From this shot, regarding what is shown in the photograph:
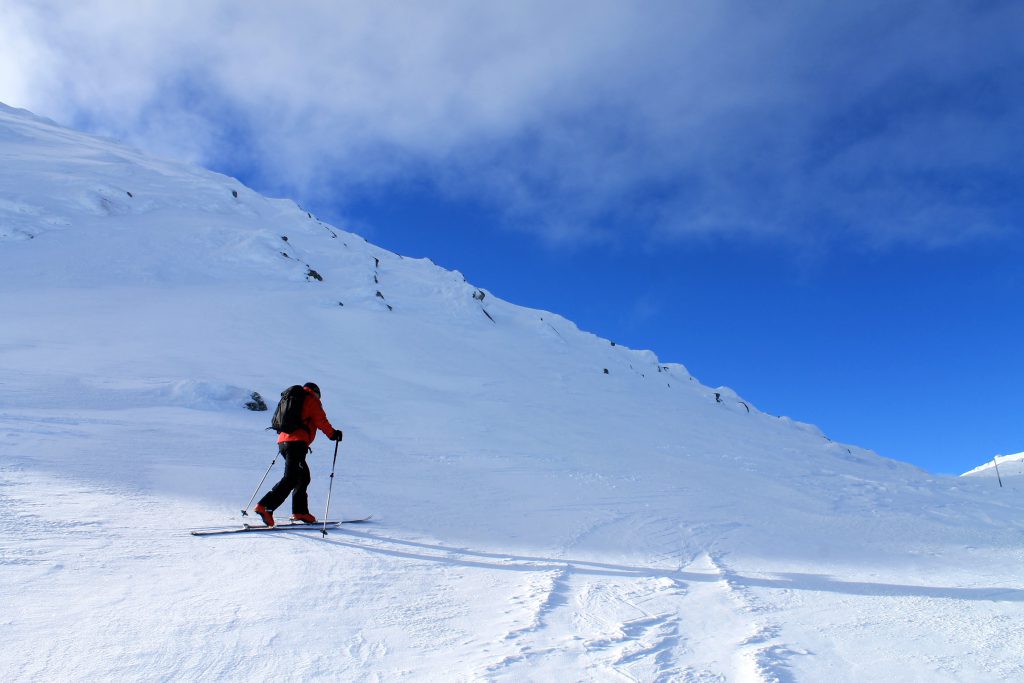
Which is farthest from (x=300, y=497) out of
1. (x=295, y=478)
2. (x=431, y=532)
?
(x=431, y=532)

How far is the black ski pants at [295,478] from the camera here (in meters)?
7.59

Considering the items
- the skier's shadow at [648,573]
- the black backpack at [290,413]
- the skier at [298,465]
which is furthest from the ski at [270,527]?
the black backpack at [290,413]

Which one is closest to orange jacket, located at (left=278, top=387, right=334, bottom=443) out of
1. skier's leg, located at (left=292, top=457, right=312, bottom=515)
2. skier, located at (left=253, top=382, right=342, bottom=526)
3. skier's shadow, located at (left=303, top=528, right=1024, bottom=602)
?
skier, located at (left=253, top=382, right=342, bottom=526)

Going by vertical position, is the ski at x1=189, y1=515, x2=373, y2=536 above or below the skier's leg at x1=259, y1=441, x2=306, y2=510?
below

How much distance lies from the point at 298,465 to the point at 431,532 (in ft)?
6.15

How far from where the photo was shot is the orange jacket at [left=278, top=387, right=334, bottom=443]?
804cm

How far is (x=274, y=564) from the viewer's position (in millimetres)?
5871

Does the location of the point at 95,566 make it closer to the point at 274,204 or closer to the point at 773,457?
the point at 773,457

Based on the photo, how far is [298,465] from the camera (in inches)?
311

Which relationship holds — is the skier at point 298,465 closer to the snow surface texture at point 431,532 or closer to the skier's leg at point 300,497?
the skier's leg at point 300,497

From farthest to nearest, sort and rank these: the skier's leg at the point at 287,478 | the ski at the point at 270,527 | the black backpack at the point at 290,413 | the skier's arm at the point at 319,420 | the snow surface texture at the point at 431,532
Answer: the skier's arm at the point at 319,420 < the black backpack at the point at 290,413 < the skier's leg at the point at 287,478 < the ski at the point at 270,527 < the snow surface texture at the point at 431,532

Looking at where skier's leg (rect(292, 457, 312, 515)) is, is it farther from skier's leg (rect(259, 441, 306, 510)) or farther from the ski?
the ski

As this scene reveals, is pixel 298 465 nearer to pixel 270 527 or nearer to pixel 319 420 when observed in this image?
pixel 319 420

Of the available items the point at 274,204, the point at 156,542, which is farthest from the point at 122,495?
the point at 274,204
